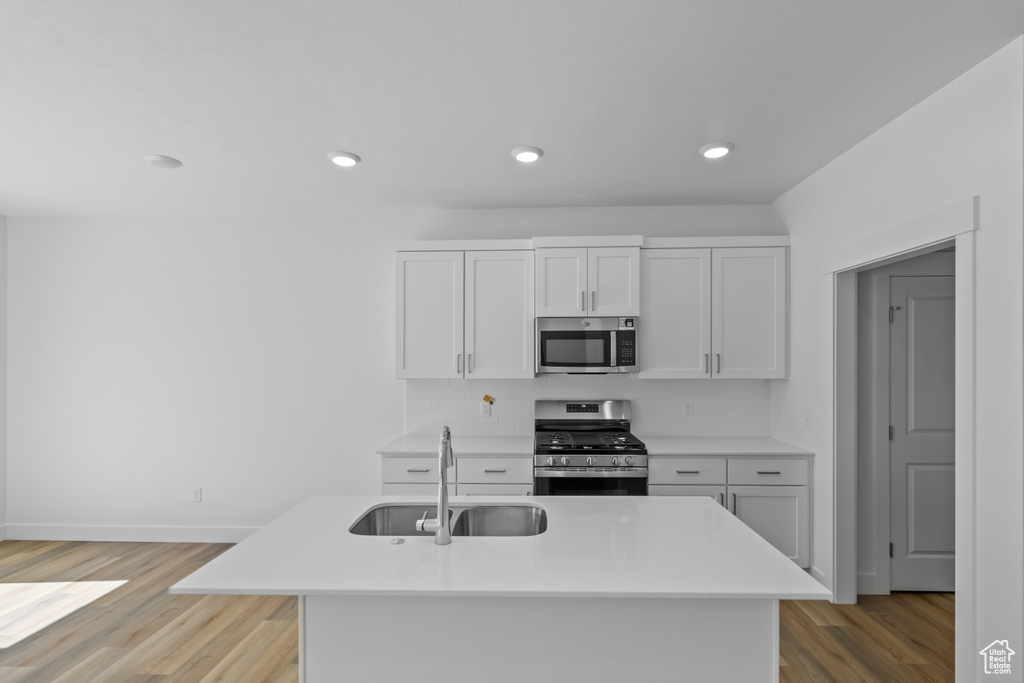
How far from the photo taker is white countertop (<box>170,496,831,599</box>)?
149 centimetres

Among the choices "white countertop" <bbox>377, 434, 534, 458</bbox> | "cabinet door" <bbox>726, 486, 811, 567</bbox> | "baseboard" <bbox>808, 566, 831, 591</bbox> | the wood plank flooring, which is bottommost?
the wood plank flooring

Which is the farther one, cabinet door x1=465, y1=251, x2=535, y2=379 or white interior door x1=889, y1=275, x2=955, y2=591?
cabinet door x1=465, y1=251, x2=535, y2=379

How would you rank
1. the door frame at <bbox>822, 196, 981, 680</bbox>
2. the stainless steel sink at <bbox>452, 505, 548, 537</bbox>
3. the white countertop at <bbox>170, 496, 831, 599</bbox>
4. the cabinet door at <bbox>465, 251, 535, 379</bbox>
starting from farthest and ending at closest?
1. the cabinet door at <bbox>465, 251, 535, 379</bbox>
2. the stainless steel sink at <bbox>452, 505, 548, 537</bbox>
3. the door frame at <bbox>822, 196, 981, 680</bbox>
4. the white countertop at <bbox>170, 496, 831, 599</bbox>

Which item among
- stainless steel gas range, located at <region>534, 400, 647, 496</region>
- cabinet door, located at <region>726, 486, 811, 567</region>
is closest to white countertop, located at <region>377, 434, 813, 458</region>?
stainless steel gas range, located at <region>534, 400, 647, 496</region>

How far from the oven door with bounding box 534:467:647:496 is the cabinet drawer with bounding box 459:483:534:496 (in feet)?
0.29

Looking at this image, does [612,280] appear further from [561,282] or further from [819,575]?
[819,575]

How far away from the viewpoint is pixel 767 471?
3504 millimetres

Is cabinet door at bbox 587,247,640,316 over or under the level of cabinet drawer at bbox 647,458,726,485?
over

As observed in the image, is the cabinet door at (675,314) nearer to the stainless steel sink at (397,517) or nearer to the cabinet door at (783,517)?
the cabinet door at (783,517)

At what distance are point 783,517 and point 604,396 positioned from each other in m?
1.38

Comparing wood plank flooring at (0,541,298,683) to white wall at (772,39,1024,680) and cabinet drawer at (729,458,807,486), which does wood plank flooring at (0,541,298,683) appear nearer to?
cabinet drawer at (729,458,807,486)

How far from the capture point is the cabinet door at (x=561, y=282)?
3.85 metres

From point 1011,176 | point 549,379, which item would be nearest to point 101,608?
point 549,379

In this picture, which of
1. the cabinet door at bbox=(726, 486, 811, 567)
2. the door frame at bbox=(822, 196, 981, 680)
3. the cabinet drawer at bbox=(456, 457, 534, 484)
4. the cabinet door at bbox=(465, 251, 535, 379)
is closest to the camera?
the door frame at bbox=(822, 196, 981, 680)
